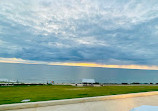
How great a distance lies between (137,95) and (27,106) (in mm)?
8165

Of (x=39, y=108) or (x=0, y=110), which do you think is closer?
(x=0, y=110)

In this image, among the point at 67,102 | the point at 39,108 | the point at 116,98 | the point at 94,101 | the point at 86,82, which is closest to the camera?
the point at 39,108

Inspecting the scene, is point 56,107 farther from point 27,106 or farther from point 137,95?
point 137,95

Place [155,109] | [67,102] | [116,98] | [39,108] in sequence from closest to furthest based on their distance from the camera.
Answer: [155,109] < [39,108] < [67,102] < [116,98]

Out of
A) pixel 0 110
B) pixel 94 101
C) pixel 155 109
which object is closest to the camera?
pixel 155 109

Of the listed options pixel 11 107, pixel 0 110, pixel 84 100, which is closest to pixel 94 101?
pixel 84 100

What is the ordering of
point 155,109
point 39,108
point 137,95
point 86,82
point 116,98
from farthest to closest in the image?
point 86,82 → point 137,95 → point 116,98 → point 39,108 → point 155,109

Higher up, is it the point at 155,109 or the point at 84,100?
the point at 155,109

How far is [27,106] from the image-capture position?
5.99 m

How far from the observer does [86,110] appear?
573 cm

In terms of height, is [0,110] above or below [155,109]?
below

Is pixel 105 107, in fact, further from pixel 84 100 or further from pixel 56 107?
pixel 56 107

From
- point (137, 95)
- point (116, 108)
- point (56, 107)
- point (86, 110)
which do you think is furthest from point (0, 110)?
point (137, 95)

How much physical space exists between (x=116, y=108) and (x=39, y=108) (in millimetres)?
4378
